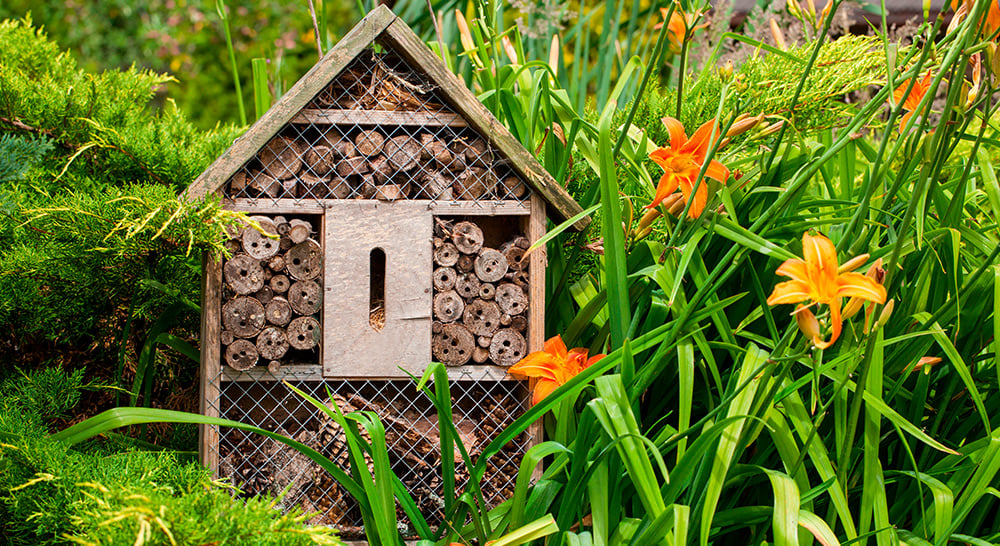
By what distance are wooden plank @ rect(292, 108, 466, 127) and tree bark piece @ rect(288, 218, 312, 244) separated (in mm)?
167

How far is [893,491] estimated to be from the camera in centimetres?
115

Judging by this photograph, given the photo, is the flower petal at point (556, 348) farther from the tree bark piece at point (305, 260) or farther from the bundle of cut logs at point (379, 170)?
the tree bark piece at point (305, 260)

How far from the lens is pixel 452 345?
3.89ft

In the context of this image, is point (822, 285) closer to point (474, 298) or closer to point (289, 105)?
point (474, 298)

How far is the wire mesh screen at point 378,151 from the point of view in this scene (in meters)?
1.15

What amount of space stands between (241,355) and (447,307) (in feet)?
1.12

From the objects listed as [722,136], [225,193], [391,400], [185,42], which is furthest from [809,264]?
[185,42]

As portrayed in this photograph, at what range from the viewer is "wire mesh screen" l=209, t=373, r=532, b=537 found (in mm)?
1154

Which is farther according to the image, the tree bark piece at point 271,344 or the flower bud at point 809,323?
the tree bark piece at point 271,344

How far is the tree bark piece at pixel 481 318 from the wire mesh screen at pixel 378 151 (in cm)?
18

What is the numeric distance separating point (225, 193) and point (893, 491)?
120cm

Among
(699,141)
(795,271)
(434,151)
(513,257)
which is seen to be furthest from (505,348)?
(795,271)

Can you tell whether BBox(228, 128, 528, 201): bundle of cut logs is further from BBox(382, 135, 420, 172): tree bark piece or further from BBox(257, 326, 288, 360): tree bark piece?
BBox(257, 326, 288, 360): tree bark piece

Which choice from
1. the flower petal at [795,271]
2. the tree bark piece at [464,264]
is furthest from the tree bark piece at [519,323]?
the flower petal at [795,271]
